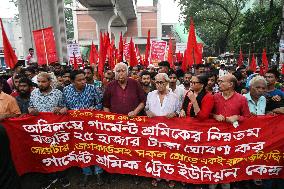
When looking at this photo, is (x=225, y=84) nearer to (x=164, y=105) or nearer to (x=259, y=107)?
(x=259, y=107)

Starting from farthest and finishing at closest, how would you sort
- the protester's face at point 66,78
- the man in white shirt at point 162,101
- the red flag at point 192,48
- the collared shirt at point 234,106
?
the protester's face at point 66,78, the red flag at point 192,48, the man in white shirt at point 162,101, the collared shirt at point 234,106

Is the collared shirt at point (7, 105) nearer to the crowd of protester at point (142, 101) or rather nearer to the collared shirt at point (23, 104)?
the crowd of protester at point (142, 101)

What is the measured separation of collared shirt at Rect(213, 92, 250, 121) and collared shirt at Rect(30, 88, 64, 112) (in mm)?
2502

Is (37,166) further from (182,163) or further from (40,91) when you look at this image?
(182,163)

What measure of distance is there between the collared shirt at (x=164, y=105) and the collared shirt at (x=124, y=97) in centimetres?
20

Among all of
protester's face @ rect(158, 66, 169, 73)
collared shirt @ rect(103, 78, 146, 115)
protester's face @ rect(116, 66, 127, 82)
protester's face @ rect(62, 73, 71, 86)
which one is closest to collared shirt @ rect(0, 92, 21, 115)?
collared shirt @ rect(103, 78, 146, 115)

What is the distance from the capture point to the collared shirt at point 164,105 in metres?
4.43

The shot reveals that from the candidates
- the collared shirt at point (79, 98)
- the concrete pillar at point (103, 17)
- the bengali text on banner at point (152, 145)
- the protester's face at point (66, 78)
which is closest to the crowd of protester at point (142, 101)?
the collared shirt at point (79, 98)

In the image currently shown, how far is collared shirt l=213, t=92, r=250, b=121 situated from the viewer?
3.90 metres

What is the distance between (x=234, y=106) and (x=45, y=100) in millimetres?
2865

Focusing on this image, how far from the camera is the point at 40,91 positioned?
4590mm

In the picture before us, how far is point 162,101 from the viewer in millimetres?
4465

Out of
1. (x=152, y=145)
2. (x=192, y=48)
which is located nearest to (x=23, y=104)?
(x=152, y=145)

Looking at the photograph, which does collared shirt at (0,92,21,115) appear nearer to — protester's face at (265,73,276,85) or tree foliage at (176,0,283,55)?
protester's face at (265,73,276,85)
